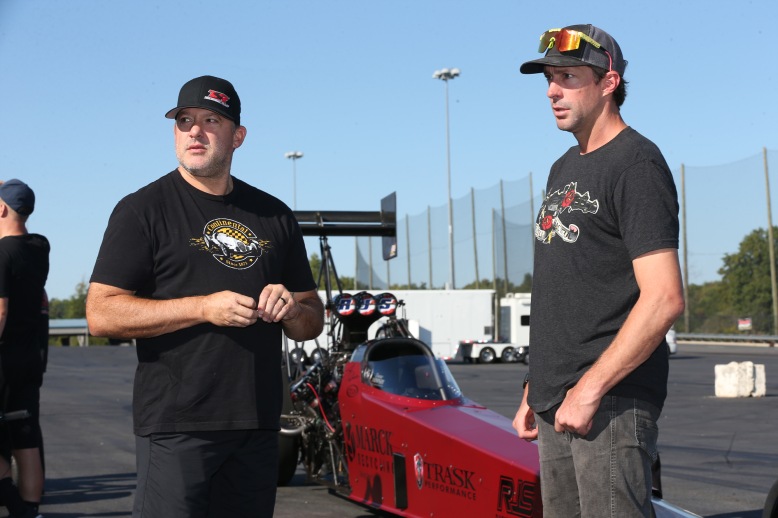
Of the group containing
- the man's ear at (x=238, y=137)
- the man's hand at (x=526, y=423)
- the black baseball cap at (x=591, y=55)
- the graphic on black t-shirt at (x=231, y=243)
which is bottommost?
the man's hand at (x=526, y=423)

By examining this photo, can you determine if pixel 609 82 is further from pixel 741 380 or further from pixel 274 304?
pixel 741 380

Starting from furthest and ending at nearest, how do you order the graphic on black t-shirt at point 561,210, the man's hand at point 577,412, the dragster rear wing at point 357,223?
the dragster rear wing at point 357,223
the graphic on black t-shirt at point 561,210
the man's hand at point 577,412

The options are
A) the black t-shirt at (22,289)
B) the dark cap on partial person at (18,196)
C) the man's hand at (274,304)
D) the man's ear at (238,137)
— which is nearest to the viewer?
the man's hand at (274,304)

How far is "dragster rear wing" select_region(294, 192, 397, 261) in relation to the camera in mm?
9922

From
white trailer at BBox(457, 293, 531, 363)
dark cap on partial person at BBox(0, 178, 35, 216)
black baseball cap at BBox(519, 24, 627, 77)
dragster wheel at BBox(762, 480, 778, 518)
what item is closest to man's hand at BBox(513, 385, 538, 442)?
black baseball cap at BBox(519, 24, 627, 77)

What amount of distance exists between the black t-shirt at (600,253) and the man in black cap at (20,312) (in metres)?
4.15

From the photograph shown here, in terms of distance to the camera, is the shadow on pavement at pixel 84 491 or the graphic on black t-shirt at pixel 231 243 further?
the shadow on pavement at pixel 84 491

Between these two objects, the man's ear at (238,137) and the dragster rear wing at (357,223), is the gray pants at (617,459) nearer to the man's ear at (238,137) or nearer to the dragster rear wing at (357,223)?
the man's ear at (238,137)

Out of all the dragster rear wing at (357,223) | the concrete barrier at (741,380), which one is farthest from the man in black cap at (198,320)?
the concrete barrier at (741,380)

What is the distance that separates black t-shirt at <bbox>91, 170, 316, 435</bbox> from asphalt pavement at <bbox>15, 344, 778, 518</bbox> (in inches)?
209

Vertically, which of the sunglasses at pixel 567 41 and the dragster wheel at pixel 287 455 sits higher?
the sunglasses at pixel 567 41

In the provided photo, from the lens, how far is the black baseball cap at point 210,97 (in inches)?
138

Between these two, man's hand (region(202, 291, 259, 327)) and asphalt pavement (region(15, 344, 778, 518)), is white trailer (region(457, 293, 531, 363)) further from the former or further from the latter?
man's hand (region(202, 291, 259, 327))

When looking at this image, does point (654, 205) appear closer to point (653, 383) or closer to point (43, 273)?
point (653, 383)
